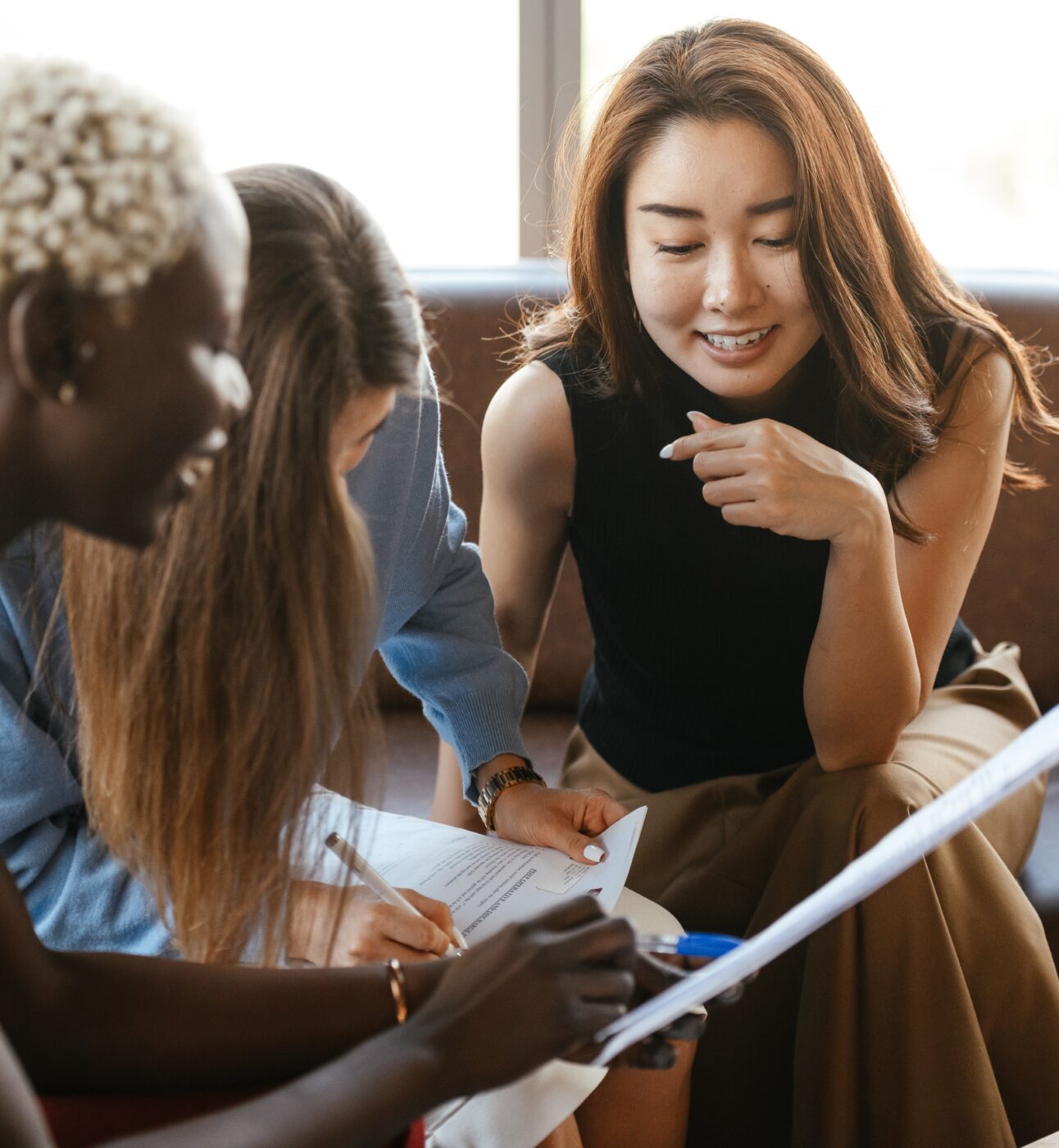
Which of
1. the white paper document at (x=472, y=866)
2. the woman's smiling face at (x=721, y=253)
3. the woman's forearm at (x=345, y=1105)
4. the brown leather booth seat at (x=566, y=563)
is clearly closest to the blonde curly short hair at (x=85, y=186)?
the woman's forearm at (x=345, y=1105)

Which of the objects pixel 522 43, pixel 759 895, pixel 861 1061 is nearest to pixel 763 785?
pixel 759 895

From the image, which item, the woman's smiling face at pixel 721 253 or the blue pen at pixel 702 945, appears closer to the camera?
the blue pen at pixel 702 945

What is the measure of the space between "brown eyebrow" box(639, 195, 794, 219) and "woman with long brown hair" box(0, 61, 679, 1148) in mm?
774

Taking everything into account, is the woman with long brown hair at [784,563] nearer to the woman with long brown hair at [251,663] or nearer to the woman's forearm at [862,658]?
the woman's forearm at [862,658]

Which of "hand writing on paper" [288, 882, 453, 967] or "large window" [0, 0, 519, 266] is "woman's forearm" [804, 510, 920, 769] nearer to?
"hand writing on paper" [288, 882, 453, 967]

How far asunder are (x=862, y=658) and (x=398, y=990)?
690mm

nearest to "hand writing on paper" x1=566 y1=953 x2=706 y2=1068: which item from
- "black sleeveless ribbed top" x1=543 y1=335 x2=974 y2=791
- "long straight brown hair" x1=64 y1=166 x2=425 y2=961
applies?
"long straight brown hair" x1=64 y1=166 x2=425 y2=961

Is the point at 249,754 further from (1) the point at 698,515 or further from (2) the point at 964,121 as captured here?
→ (2) the point at 964,121

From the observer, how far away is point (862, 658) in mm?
1371

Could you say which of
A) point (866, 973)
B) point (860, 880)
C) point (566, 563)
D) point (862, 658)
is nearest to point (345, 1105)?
point (860, 880)

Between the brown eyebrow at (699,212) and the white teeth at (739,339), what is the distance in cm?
12

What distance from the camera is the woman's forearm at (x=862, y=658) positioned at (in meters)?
1.34

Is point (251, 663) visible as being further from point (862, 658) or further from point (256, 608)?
point (862, 658)

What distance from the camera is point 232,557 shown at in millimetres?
862
